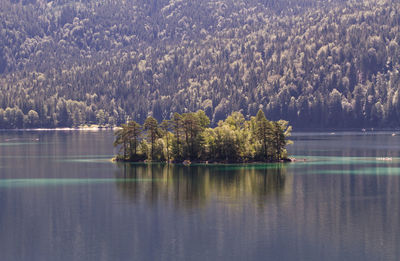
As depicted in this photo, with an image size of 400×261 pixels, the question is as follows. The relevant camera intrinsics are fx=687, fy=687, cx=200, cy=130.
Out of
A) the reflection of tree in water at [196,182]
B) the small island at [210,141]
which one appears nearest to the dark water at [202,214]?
the reflection of tree in water at [196,182]

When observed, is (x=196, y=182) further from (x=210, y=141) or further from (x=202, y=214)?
(x=210, y=141)

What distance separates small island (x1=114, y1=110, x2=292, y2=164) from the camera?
179375 mm

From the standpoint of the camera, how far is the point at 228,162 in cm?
17850

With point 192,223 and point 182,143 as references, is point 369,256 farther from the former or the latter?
point 182,143

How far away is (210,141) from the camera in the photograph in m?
182

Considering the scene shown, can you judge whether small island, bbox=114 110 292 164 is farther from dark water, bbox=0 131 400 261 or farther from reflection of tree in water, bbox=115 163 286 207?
dark water, bbox=0 131 400 261

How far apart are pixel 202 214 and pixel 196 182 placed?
38.4m

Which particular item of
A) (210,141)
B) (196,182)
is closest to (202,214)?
(196,182)

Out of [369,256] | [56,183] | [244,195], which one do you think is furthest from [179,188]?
[369,256]

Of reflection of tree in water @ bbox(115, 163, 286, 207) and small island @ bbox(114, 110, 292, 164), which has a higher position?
small island @ bbox(114, 110, 292, 164)

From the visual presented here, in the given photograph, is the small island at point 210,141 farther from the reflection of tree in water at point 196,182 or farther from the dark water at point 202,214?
the dark water at point 202,214

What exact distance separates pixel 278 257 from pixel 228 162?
103778mm

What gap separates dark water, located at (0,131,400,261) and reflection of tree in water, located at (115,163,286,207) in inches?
8.3

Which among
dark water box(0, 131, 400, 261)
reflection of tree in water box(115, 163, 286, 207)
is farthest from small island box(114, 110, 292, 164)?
dark water box(0, 131, 400, 261)
